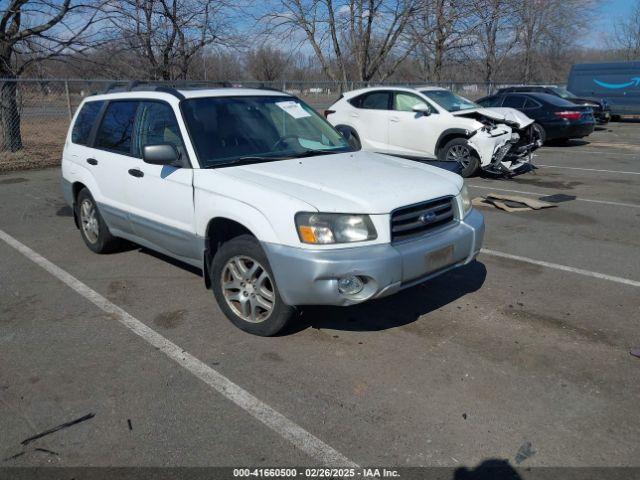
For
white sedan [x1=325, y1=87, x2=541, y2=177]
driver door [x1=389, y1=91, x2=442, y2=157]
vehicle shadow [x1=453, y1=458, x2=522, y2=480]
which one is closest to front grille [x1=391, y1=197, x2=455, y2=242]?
vehicle shadow [x1=453, y1=458, x2=522, y2=480]

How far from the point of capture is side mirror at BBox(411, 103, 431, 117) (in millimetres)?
10523

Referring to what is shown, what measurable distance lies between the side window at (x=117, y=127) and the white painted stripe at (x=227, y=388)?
1.35 meters

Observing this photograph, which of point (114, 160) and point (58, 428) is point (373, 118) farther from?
point (58, 428)

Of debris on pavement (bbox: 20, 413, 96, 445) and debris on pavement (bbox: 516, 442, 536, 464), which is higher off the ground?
debris on pavement (bbox: 20, 413, 96, 445)

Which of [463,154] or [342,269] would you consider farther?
[463,154]

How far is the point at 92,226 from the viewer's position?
234 inches

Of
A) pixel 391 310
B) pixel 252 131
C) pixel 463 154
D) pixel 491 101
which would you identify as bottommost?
pixel 391 310

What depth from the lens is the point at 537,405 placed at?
3121 mm

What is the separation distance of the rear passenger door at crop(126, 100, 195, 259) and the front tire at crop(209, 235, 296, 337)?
0.36m

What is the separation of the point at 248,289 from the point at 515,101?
14.7 meters

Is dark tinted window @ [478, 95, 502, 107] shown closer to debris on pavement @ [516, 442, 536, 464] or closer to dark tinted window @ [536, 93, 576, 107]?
dark tinted window @ [536, 93, 576, 107]

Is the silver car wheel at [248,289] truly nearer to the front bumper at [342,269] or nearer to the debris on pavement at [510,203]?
the front bumper at [342,269]

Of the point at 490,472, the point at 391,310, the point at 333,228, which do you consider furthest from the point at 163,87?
the point at 490,472

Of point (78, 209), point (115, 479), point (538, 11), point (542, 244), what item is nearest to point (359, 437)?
point (115, 479)
